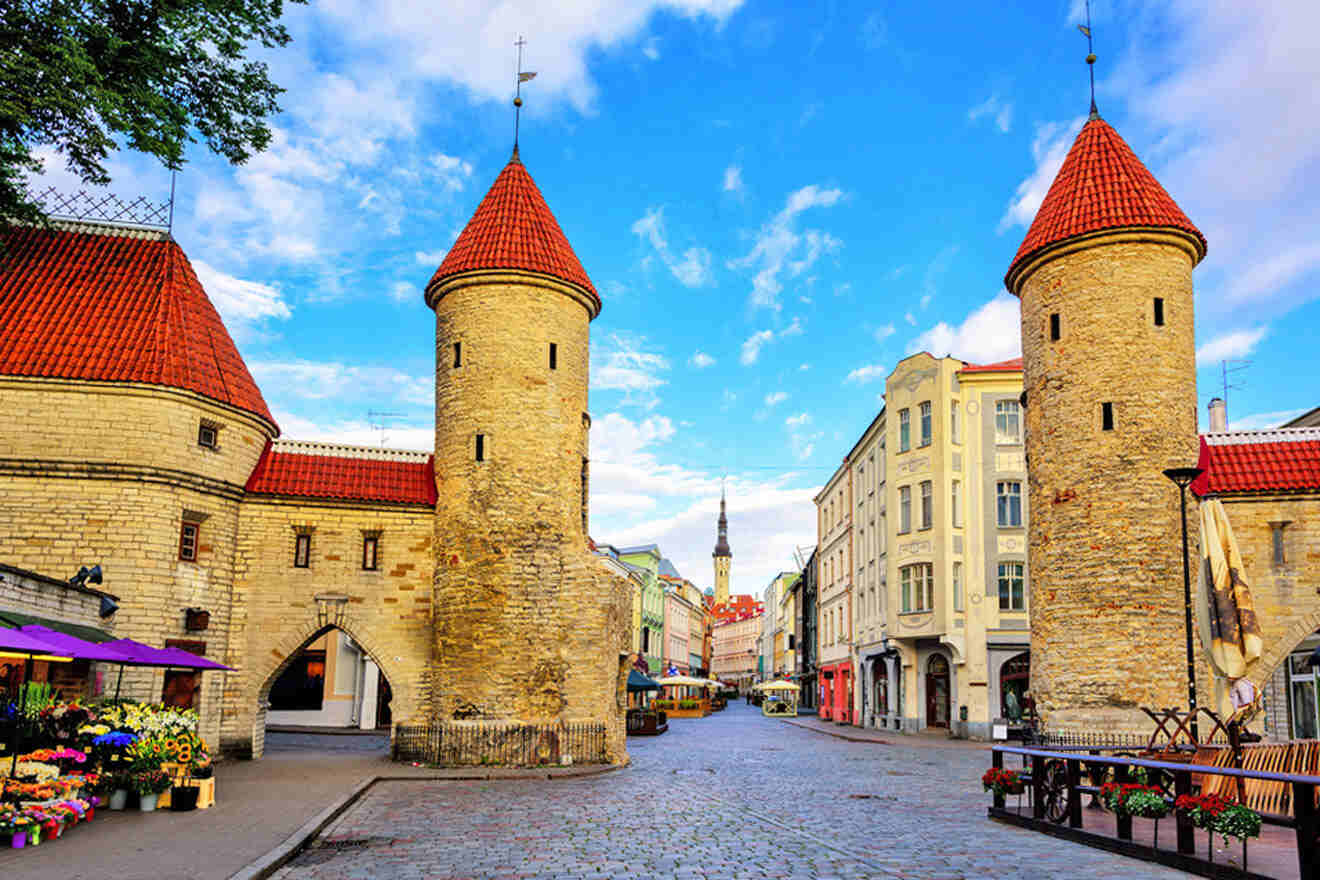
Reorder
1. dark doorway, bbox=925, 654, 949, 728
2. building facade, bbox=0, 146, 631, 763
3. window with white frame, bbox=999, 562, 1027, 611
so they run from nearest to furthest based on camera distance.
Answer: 1. building facade, bbox=0, 146, 631, 763
2. window with white frame, bbox=999, 562, 1027, 611
3. dark doorway, bbox=925, 654, 949, 728

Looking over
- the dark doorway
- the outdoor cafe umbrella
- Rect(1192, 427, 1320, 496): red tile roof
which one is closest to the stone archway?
the outdoor cafe umbrella

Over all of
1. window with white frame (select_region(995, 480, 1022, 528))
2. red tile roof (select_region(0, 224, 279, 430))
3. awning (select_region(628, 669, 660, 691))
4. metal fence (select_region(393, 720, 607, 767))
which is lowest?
metal fence (select_region(393, 720, 607, 767))

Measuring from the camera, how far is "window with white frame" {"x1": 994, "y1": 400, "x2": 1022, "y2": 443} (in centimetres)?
3962

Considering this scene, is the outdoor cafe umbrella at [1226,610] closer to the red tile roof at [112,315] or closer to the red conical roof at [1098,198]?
the red conical roof at [1098,198]

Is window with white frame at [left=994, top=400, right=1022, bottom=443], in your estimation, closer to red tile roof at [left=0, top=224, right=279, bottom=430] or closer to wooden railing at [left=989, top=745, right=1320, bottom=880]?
wooden railing at [left=989, top=745, right=1320, bottom=880]

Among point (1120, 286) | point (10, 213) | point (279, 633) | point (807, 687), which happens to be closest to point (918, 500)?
point (1120, 286)

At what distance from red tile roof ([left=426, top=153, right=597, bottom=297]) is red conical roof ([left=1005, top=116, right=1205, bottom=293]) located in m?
11.0

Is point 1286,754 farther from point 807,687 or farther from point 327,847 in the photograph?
point 807,687

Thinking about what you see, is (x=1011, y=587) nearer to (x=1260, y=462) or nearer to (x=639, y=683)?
(x=639, y=683)

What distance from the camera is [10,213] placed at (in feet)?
71.5

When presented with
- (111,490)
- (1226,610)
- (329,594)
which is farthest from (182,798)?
(1226,610)

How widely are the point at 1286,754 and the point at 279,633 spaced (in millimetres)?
20478

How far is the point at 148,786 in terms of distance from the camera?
14.5 metres

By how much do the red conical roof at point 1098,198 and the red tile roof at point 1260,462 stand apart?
429cm
